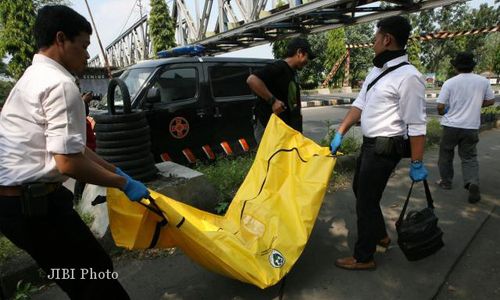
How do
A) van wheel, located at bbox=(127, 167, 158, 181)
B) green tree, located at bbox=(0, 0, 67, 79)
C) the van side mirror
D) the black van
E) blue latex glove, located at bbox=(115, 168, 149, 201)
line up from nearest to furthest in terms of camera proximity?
blue latex glove, located at bbox=(115, 168, 149, 201) < van wheel, located at bbox=(127, 167, 158, 181) < the van side mirror < the black van < green tree, located at bbox=(0, 0, 67, 79)

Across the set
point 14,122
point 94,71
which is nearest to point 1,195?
point 14,122

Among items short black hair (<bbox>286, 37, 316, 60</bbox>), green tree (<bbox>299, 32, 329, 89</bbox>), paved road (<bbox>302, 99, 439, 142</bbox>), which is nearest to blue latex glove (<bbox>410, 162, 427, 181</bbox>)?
short black hair (<bbox>286, 37, 316, 60</bbox>)

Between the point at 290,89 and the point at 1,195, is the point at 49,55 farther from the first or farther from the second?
the point at 290,89

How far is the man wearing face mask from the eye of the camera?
2.54m

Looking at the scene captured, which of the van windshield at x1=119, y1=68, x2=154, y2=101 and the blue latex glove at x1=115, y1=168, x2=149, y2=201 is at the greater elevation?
the van windshield at x1=119, y1=68, x2=154, y2=101

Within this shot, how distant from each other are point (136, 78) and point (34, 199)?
165 inches

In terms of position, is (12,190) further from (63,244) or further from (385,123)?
(385,123)

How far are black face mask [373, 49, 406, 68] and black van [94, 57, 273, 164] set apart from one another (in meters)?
3.28

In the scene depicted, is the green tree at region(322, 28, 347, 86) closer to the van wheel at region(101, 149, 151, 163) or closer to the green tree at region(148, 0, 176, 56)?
the green tree at region(148, 0, 176, 56)

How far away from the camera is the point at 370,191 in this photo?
2793 millimetres

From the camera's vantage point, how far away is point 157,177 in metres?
3.70

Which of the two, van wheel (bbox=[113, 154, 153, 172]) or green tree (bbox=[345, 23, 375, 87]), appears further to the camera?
green tree (bbox=[345, 23, 375, 87])

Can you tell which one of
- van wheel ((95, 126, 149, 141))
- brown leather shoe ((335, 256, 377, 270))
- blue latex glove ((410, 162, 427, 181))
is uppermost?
van wheel ((95, 126, 149, 141))

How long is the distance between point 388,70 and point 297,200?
45.4 inches
